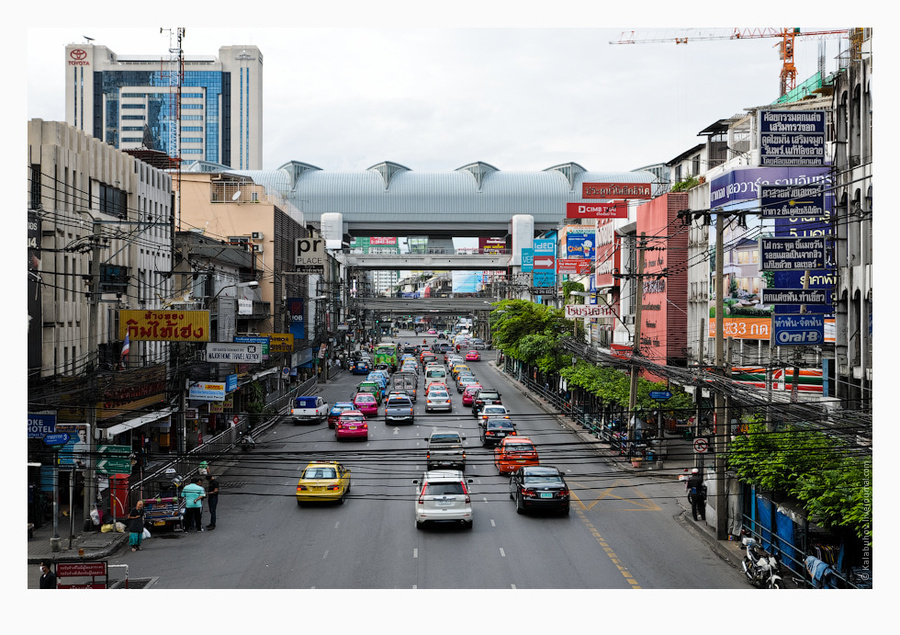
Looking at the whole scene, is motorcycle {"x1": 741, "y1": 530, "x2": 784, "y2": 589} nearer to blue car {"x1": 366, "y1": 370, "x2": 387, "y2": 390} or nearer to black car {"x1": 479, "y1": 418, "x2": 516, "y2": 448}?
black car {"x1": 479, "y1": 418, "x2": 516, "y2": 448}

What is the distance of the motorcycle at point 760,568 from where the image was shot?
20203mm

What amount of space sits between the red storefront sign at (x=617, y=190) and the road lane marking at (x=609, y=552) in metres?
35.7

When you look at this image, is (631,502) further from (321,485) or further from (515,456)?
(321,485)

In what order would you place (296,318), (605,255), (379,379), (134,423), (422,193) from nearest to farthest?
(134,423) < (605,255) < (379,379) < (296,318) < (422,193)

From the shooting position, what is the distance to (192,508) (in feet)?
89.5

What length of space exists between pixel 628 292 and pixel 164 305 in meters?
32.4

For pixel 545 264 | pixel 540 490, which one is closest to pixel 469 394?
pixel 545 264

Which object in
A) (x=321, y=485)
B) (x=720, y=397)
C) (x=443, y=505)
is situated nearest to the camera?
(x=720, y=397)

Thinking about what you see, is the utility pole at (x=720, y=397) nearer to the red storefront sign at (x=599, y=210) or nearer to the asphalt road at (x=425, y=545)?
the asphalt road at (x=425, y=545)

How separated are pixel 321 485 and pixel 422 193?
97.2 metres

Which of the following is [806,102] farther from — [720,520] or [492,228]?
[492,228]

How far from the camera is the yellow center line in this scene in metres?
21.3

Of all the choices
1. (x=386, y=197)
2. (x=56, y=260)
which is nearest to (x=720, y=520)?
(x=56, y=260)

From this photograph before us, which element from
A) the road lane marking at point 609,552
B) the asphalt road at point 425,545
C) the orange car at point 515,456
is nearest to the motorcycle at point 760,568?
the asphalt road at point 425,545
